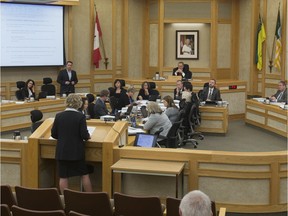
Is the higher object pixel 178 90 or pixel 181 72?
pixel 181 72

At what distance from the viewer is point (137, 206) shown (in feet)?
15.8

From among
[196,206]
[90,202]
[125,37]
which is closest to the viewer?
[196,206]

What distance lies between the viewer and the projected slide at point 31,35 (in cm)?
1441

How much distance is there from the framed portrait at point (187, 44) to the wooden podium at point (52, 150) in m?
10.9

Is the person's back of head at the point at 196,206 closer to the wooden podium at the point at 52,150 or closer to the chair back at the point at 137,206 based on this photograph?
the chair back at the point at 137,206

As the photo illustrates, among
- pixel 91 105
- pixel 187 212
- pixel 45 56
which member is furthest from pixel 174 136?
pixel 45 56

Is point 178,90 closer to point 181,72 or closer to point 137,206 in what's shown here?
point 181,72

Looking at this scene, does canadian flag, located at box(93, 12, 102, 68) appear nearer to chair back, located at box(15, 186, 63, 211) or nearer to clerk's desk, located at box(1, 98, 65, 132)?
clerk's desk, located at box(1, 98, 65, 132)

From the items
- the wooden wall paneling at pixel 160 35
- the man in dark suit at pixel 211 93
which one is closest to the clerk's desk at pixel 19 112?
the man in dark suit at pixel 211 93

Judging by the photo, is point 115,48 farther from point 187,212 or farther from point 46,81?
point 187,212

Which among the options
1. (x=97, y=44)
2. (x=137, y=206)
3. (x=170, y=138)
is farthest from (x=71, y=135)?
(x=97, y=44)

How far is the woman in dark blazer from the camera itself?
6266mm

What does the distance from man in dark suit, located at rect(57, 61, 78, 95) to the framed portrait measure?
14.2 feet

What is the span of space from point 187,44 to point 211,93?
4.96m
